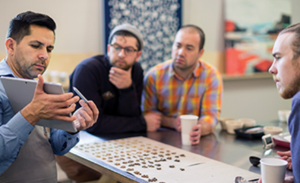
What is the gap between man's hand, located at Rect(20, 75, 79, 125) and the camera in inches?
48.5

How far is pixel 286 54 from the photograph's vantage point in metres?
1.27

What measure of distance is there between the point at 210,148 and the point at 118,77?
32.9 inches

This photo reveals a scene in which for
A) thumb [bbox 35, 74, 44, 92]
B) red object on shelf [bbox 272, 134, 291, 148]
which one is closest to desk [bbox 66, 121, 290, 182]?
red object on shelf [bbox 272, 134, 291, 148]

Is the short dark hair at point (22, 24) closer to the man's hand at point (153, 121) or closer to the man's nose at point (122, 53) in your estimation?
the man's nose at point (122, 53)

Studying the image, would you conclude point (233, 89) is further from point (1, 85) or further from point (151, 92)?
point (1, 85)

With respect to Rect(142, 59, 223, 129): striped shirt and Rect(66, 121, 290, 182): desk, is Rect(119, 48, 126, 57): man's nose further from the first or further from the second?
Rect(66, 121, 290, 182): desk

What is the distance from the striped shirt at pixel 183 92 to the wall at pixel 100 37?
4.16ft

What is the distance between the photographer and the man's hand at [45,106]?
48.5 inches

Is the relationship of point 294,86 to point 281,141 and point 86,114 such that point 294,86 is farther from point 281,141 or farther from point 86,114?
point 86,114

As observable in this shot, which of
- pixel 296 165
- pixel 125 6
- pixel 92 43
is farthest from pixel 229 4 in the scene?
pixel 296 165

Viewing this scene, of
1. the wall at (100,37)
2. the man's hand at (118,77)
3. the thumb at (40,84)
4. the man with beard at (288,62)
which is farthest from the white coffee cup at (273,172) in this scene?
the wall at (100,37)

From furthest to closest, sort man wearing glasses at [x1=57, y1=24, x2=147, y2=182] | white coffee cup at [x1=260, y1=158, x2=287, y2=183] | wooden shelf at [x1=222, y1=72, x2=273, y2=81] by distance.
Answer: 1. wooden shelf at [x1=222, y1=72, x2=273, y2=81]
2. man wearing glasses at [x1=57, y1=24, x2=147, y2=182]
3. white coffee cup at [x1=260, y1=158, x2=287, y2=183]

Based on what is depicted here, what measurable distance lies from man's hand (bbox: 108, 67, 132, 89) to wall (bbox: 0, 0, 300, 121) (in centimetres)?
134

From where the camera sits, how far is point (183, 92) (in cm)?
256
